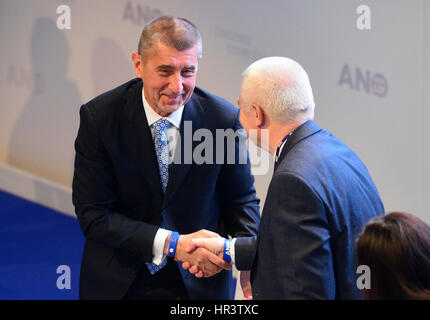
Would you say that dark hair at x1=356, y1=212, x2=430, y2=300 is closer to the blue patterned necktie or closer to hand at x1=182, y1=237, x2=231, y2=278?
hand at x1=182, y1=237, x2=231, y2=278

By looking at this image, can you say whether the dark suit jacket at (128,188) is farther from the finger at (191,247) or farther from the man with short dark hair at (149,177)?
the finger at (191,247)

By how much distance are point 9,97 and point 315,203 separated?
388 cm

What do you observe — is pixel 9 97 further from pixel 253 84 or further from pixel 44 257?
pixel 253 84

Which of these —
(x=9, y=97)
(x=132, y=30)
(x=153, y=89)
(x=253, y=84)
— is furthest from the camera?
(x=9, y=97)

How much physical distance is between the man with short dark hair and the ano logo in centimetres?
166

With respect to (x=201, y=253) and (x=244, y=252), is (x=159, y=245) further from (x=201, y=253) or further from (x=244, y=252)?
(x=244, y=252)

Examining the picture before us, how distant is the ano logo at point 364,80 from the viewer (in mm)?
3674

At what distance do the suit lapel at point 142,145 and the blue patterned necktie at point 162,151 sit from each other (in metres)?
0.03

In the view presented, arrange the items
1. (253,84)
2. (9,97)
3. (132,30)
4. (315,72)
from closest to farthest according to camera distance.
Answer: (253,84), (315,72), (132,30), (9,97)

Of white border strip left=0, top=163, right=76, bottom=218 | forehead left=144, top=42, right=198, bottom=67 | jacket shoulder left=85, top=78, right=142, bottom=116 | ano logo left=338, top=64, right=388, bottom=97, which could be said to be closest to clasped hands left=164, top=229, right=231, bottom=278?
jacket shoulder left=85, top=78, right=142, bottom=116

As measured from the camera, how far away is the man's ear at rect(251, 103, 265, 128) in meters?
1.88

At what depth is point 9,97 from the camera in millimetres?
4910

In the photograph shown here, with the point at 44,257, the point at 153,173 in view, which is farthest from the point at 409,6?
the point at 44,257

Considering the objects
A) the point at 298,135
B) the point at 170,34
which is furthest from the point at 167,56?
the point at 298,135
